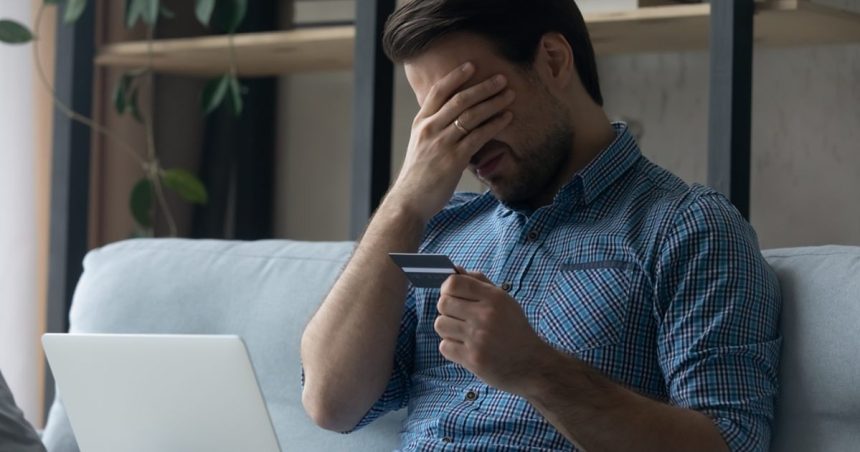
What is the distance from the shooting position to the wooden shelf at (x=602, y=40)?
187 centimetres

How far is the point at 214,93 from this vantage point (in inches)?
104

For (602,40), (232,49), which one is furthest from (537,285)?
(232,49)

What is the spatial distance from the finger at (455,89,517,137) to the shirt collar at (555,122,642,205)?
12 cm

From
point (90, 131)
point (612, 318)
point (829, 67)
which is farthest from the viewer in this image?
point (90, 131)

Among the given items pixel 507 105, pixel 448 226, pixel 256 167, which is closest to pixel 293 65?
pixel 256 167

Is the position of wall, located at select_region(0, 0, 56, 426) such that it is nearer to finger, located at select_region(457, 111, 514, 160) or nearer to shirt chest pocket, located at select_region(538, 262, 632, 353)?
finger, located at select_region(457, 111, 514, 160)

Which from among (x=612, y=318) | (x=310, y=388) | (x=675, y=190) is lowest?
(x=310, y=388)

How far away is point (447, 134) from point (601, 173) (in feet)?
0.67

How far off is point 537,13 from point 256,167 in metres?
1.47

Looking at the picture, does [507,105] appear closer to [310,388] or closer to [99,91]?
[310,388]

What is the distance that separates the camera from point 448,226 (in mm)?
1763

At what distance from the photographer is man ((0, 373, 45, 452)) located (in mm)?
1661

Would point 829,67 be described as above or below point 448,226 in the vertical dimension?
above

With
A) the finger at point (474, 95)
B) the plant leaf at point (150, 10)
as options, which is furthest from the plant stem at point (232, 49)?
the finger at point (474, 95)
